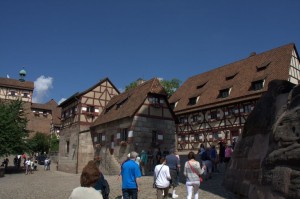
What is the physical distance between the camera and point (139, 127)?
21.2 metres

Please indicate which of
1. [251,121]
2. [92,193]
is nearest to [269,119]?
[251,121]

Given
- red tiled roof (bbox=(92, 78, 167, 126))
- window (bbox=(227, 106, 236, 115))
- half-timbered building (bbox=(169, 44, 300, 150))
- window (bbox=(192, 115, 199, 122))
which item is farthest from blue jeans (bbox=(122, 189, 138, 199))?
window (bbox=(192, 115, 199, 122))

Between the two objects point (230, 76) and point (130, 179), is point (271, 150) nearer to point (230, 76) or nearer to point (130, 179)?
point (130, 179)

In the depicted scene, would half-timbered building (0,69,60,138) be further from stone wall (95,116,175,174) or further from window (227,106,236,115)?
window (227,106,236,115)

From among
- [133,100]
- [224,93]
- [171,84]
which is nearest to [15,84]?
[171,84]

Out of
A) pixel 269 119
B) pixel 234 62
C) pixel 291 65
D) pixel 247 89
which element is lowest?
pixel 269 119

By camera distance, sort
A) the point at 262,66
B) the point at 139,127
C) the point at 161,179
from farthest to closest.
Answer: the point at 262,66, the point at 139,127, the point at 161,179

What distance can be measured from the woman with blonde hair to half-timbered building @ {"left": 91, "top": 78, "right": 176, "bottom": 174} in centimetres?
1711

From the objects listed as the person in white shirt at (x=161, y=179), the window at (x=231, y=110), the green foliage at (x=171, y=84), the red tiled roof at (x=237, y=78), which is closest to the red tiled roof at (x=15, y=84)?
the green foliage at (x=171, y=84)

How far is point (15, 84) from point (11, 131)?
30683mm

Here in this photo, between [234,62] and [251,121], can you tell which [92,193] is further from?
[234,62]

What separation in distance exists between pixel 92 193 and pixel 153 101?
750 inches

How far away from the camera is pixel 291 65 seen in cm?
2586

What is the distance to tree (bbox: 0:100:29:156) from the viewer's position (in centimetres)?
2719
